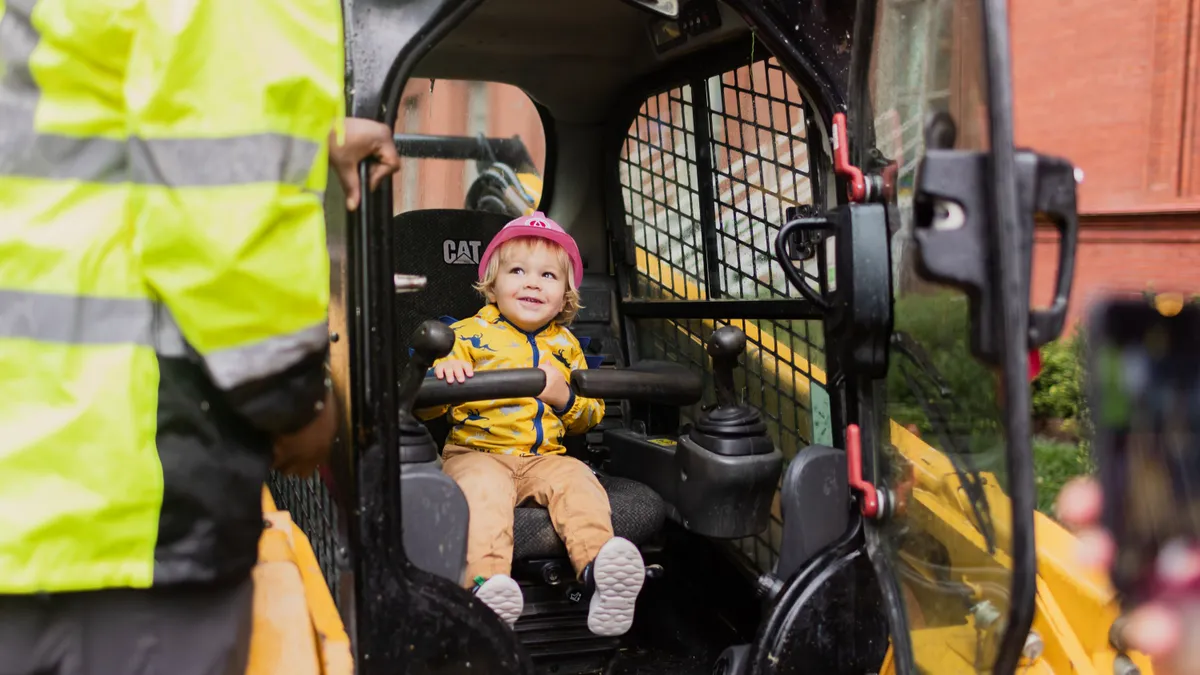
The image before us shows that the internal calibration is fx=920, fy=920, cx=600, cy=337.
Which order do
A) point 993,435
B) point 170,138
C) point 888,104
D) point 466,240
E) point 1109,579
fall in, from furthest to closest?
point 466,240 < point 1109,579 < point 888,104 < point 993,435 < point 170,138

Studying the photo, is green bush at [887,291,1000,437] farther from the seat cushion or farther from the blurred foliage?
the seat cushion

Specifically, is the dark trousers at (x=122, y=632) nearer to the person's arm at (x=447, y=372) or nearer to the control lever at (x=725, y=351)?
the person's arm at (x=447, y=372)

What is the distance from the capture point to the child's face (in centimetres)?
260

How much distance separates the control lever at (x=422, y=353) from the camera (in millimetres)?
1644

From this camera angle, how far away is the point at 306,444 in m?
1.26

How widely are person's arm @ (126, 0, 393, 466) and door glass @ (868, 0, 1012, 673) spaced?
82 centimetres

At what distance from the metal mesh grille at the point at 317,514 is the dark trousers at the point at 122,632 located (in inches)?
20.7

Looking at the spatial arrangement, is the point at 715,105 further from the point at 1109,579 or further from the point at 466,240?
the point at 1109,579

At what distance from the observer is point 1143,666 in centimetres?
164

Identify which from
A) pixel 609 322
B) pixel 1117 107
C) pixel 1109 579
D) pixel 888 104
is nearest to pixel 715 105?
pixel 609 322

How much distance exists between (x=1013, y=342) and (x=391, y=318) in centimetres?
94

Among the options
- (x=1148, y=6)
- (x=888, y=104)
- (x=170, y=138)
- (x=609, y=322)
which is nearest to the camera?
(x=170, y=138)

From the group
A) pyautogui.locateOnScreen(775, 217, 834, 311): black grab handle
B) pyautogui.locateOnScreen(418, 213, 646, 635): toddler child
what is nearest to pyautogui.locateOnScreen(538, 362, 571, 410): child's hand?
pyautogui.locateOnScreen(418, 213, 646, 635): toddler child

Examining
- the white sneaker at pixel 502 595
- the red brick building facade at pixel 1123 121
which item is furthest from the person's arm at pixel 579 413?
the red brick building facade at pixel 1123 121
